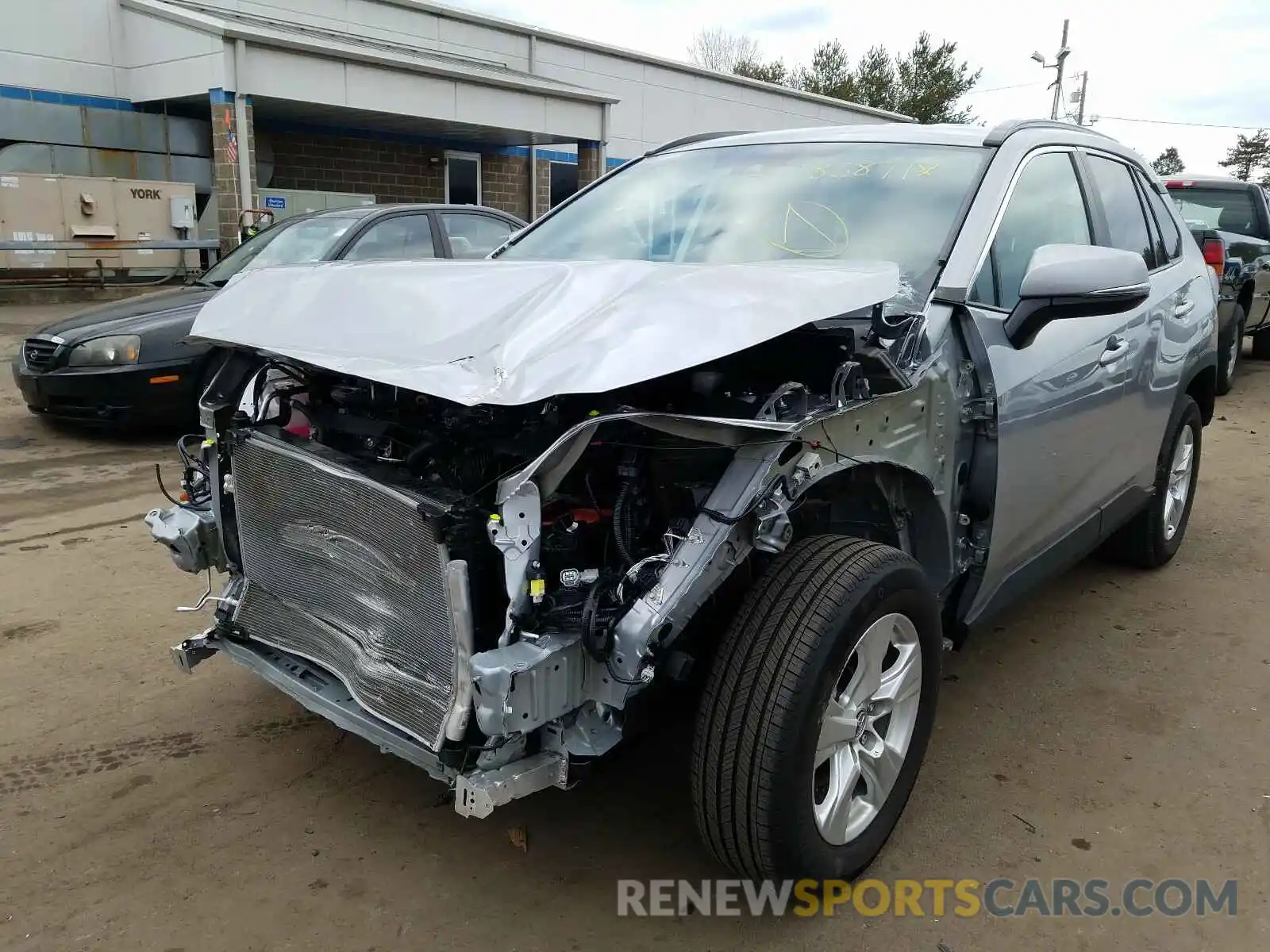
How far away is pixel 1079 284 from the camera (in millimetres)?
2691

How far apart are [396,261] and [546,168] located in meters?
18.5

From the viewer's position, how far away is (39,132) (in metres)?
14.5

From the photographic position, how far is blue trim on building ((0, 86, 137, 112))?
564 inches

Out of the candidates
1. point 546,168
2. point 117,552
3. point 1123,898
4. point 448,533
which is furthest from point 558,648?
point 546,168

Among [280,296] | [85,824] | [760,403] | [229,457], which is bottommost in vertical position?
[85,824]

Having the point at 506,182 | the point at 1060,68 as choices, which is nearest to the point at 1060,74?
the point at 1060,68

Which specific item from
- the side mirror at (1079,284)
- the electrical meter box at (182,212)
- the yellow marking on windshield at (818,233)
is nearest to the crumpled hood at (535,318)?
the yellow marking on windshield at (818,233)

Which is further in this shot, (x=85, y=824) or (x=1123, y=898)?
(x=85, y=824)

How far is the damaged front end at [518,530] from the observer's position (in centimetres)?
210

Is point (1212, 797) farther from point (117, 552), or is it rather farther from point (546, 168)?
point (546, 168)

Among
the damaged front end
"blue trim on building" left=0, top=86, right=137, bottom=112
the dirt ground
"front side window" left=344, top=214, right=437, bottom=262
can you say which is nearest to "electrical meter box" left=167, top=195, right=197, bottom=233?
"blue trim on building" left=0, top=86, right=137, bottom=112

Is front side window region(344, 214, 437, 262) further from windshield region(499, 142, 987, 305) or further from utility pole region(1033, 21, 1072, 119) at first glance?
utility pole region(1033, 21, 1072, 119)

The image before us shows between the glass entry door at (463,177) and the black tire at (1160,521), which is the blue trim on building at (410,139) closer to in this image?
the glass entry door at (463,177)

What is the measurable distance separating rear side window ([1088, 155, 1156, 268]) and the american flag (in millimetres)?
12785
